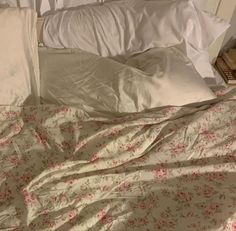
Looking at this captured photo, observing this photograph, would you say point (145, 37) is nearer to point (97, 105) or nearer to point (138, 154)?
point (97, 105)

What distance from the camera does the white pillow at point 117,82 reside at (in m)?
1.21

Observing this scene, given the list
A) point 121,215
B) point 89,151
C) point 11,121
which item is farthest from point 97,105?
point 121,215

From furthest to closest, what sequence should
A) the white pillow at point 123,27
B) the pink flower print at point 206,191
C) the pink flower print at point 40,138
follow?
the white pillow at point 123,27 < the pink flower print at point 40,138 < the pink flower print at point 206,191

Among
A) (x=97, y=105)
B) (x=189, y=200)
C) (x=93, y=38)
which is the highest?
(x=93, y=38)

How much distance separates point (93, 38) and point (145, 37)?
207mm

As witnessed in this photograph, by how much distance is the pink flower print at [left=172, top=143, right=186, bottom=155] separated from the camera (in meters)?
1.13

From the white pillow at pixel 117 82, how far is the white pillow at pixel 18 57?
49mm

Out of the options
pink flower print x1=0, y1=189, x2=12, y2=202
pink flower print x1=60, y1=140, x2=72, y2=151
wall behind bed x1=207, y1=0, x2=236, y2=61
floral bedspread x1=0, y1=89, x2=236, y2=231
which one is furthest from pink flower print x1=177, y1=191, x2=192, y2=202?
wall behind bed x1=207, y1=0, x2=236, y2=61

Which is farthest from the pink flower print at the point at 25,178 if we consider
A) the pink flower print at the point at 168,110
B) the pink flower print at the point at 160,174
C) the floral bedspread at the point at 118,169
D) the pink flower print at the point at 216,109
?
the pink flower print at the point at 216,109

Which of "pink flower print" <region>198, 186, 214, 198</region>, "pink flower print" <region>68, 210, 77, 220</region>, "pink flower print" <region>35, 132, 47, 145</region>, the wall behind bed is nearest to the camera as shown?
"pink flower print" <region>68, 210, 77, 220</region>

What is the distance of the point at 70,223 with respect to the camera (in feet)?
3.10

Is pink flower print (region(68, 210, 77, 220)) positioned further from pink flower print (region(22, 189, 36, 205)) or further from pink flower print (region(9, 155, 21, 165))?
pink flower print (region(9, 155, 21, 165))

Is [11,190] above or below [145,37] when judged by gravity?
below

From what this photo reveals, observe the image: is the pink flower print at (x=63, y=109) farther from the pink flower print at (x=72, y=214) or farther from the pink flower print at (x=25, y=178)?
the pink flower print at (x=72, y=214)
